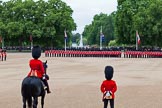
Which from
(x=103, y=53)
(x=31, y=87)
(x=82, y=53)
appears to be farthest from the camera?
(x=82, y=53)

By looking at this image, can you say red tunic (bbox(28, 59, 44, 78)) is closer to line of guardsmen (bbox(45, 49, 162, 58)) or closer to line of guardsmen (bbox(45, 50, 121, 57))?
line of guardsmen (bbox(45, 49, 162, 58))

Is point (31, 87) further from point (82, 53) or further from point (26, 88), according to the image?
point (82, 53)

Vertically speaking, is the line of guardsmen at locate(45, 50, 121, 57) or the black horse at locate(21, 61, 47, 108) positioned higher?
the black horse at locate(21, 61, 47, 108)

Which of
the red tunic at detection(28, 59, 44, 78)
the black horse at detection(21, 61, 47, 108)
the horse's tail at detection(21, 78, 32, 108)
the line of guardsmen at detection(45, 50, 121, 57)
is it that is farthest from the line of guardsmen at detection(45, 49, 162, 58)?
the horse's tail at detection(21, 78, 32, 108)

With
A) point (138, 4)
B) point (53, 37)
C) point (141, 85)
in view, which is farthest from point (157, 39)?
point (141, 85)

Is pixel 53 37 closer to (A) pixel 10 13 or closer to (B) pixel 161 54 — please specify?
(A) pixel 10 13

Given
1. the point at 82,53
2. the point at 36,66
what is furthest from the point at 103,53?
the point at 36,66

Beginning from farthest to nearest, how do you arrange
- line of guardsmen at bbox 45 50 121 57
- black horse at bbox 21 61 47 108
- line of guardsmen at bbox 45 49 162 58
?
line of guardsmen at bbox 45 50 121 57 < line of guardsmen at bbox 45 49 162 58 < black horse at bbox 21 61 47 108

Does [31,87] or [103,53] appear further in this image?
[103,53]

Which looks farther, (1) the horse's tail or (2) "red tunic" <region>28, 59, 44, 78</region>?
(2) "red tunic" <region>28, 59, 44, 78</region>

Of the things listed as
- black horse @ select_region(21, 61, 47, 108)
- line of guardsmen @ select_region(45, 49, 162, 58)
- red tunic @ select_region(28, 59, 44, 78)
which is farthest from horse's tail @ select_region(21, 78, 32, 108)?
line of guardsmen @ select_region(45, 49, 162, 58)

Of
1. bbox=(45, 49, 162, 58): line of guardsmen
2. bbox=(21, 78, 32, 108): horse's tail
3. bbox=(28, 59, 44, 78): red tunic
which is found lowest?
bbox=(45, 49, 162, 58): line of guardsmen

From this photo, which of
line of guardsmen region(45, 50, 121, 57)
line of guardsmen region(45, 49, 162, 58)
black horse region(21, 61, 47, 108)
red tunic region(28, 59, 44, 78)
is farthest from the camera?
line of guardsmen region(45, 50, 121, 57)

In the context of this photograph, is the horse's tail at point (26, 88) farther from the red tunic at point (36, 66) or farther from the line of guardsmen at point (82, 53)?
the line of guardsmen at point (82, 53)
